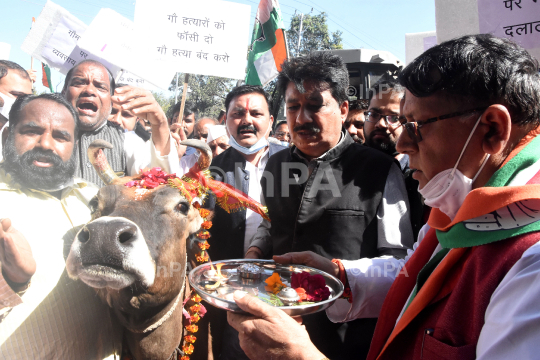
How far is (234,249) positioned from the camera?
3000mm

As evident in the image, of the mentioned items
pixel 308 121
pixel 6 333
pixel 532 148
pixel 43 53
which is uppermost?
pixel 43 53

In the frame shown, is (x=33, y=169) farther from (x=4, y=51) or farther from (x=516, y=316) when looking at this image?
(x=516, y=316)

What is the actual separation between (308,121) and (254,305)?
1602 mm

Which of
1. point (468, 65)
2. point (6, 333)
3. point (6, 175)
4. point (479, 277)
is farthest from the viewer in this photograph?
point (6, 175)

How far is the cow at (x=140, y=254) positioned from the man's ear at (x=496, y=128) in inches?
64.9

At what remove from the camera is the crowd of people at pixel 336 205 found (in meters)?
1.32

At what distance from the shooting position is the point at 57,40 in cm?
243

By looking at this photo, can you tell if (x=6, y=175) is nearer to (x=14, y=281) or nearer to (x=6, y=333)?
(x=14, y=281)

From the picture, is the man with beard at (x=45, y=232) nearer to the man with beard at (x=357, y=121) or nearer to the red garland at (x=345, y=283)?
the red garland at (x=345, y=283)

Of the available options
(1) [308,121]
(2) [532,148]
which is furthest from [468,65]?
(1) [308,121]

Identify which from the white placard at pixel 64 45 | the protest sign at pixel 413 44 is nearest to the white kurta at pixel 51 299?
the white placard at pixel 64 45

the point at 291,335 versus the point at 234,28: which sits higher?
the point at 234,28

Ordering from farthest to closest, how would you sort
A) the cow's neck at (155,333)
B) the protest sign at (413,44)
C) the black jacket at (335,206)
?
the protest sign at (413,44) < the black jacket at (335,206) < the cow's neck at (155,333)

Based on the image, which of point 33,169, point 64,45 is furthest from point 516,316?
point 64,45
